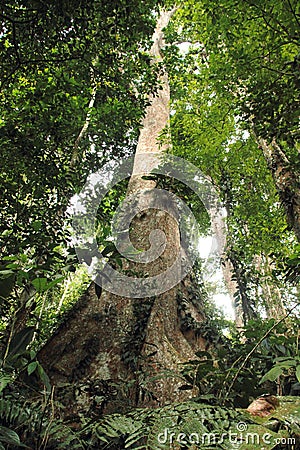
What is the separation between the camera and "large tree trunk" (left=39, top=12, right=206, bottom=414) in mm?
2566

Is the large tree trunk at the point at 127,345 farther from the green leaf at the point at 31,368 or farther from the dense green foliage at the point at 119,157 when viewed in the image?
the green leaf at the point at 31,368

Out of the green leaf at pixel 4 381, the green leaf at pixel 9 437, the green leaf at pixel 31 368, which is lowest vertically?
the green leaf at pixel 9 437

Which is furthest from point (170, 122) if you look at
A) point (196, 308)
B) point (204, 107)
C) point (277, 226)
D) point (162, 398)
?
point (162, 398)

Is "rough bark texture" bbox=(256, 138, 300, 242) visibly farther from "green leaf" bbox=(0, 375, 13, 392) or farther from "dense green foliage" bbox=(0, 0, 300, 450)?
"green leaf" bbox=(0, 375, 13, 392)

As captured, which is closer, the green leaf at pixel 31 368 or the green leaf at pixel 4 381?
the green leaf at pixel 4 381

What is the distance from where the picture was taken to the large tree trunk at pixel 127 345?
2.57 meters

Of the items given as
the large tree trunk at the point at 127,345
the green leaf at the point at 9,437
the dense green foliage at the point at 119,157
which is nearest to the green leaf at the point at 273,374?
the dense green foliage at the point at 119,157

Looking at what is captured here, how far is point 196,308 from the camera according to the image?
456 centimetres

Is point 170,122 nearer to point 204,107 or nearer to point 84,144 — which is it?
point 204,107

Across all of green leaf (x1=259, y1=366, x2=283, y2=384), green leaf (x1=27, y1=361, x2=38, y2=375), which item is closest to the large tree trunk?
green leaf (x1=27, y1=361, x2=38, y2=375)

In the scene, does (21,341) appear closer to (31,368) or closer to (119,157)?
(31,368)

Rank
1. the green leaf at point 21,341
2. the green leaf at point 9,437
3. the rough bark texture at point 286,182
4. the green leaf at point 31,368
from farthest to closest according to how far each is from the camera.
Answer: the rough bark texture at point 286,182 → the green leaf at point 21,341 → the green leaf at point 31,368 → the green leaf at point 9,437

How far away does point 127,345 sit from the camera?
307cm

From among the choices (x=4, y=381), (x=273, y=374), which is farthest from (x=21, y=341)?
(x=273, y=374)
